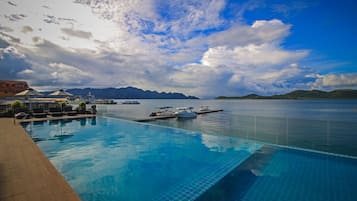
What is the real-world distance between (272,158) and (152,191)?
405 centimetres

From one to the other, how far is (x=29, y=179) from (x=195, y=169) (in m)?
3.54

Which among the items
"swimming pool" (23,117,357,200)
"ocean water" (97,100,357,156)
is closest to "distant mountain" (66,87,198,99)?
"ocean water" (97,100,357,156)

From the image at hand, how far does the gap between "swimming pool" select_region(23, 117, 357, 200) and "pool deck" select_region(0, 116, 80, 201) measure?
642mm

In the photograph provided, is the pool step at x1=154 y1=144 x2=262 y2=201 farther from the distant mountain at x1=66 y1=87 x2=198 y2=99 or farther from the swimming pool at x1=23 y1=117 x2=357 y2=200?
the distant mountain at x1=66 y1=87 x2=198 y2=99

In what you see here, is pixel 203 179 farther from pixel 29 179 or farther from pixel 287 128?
pixel 287 128

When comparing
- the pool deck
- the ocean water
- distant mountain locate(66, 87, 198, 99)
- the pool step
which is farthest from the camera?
distant mountain locate(66, 87, 198, 99)

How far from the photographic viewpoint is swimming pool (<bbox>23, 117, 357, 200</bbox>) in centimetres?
354

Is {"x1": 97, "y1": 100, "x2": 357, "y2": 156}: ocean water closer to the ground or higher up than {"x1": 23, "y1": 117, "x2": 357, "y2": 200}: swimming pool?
closer to the ground

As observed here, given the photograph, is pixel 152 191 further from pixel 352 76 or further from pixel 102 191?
pixel 352 76

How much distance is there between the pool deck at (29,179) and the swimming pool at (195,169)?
64 cm

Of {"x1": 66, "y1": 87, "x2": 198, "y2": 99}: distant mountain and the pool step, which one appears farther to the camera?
{"x1": 66, "y1": 87, "x2": 198, "y2": 99}: distant mountain

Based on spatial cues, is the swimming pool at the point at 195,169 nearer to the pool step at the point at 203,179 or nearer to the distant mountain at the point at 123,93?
the pool step at the point at 203,179

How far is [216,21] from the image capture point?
9.38m

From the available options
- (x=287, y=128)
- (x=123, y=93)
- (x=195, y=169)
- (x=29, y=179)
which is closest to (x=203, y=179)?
(x=195, y=169)
